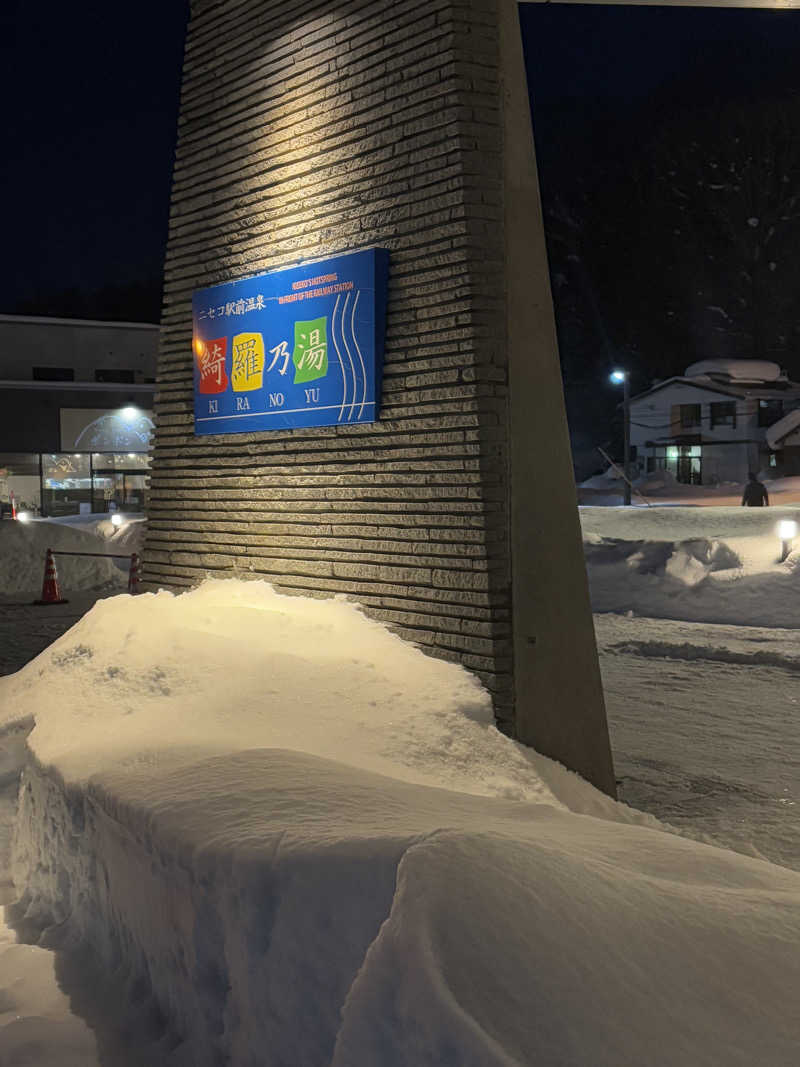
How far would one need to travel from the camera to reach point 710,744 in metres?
8.83

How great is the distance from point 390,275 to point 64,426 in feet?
113

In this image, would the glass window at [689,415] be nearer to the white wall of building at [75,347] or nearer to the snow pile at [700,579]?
the white wall of building at [75,347]

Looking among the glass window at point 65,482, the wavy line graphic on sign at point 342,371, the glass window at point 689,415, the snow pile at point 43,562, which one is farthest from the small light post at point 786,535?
the glass window at point 689,415

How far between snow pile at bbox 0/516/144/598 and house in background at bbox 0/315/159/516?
54.1 feet

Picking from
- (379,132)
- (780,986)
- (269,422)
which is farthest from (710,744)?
(780,986)

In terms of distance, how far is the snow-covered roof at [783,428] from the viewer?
4441 cm

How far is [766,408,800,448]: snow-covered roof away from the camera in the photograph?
44.4m

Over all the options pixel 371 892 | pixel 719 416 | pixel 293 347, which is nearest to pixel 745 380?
pixel 719 416

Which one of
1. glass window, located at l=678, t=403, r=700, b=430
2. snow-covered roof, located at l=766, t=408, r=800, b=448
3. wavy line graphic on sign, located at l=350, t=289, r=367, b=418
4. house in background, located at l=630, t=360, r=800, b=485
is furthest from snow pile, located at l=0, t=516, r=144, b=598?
glass window, located at l=678, t=403, r=700, b=430

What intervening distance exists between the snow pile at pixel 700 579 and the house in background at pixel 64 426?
24.1 meters

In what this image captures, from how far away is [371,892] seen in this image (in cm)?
287

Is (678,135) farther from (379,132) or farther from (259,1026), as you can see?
(259,1026)

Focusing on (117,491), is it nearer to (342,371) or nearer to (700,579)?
(700,579)

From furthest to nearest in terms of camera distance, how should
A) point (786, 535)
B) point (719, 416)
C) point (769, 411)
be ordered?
point (719, 416)
point (769, 411)
point (786, 535)
